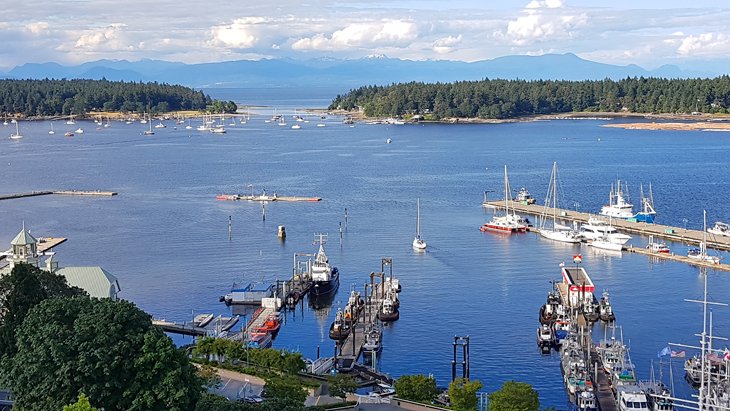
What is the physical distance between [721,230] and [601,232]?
5.25 meters

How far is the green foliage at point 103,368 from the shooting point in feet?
49.0

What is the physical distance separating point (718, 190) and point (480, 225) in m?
18.1

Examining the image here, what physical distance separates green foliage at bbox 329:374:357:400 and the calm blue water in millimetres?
3942

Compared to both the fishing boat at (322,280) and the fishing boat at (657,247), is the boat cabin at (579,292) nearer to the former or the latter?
the fishing boat at (322,280)

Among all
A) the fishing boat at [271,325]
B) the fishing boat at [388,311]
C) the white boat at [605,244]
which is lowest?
the fishing boat at [271,325]

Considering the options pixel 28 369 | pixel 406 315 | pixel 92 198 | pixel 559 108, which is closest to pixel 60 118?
pixel 559 108

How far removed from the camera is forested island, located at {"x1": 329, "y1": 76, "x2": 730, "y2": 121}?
114 meters

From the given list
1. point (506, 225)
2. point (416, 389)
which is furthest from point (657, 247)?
point (416, 389)

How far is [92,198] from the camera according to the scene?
2183 inches

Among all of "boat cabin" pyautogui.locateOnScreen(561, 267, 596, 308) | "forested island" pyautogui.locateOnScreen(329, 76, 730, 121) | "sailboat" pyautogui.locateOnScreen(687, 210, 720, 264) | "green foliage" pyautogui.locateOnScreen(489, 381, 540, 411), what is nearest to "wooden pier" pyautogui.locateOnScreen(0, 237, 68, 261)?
"boat cabin" pyautogui.locateOnScreen(561, 267, 596, 308)

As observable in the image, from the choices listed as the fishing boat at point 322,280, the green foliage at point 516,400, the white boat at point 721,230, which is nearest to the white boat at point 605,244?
the white boat at point 721,230

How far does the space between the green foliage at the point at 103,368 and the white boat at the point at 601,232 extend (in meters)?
28.0

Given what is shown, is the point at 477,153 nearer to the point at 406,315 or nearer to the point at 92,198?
the point at 92,198

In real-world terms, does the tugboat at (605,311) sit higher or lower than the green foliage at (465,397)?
lower
